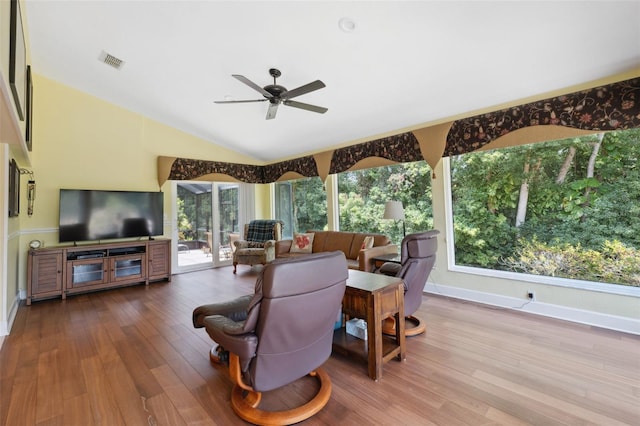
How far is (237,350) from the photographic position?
61.1 inches

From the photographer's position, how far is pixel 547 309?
3.24m

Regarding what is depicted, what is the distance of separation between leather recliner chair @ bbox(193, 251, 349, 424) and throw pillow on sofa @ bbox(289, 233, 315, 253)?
348 centimetres

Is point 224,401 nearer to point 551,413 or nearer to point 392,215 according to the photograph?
point 551,413

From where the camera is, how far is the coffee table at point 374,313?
2070 mm

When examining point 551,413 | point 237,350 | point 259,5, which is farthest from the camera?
point 259,5

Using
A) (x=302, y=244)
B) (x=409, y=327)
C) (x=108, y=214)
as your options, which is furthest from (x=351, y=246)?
(x=108, y=214)

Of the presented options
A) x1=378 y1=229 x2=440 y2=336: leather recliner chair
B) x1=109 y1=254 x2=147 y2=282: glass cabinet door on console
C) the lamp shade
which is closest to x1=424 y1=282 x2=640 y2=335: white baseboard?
the lamp shade

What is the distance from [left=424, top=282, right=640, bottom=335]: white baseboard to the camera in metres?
2.83

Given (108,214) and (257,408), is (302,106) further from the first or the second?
(108,214)

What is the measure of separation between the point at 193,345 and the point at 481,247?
145 inches

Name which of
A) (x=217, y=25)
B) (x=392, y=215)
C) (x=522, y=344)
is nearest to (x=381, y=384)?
(x=522, y=344)

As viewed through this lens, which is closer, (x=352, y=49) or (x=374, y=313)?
(x=374, y=313)

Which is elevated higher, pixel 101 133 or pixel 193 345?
pixel 101 133

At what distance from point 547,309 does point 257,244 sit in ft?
15.5
